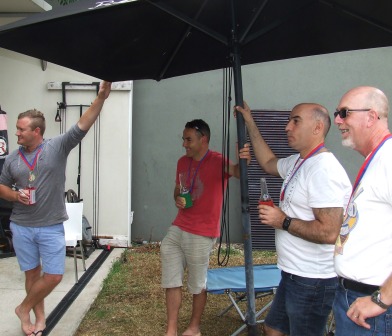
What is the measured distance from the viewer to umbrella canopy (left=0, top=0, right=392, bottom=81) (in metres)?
2.43

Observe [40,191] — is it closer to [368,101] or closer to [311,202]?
[311,202]

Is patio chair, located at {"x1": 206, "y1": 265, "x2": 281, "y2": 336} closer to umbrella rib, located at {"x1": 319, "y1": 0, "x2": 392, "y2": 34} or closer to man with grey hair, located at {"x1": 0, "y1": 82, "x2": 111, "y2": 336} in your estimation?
man with grey hair, located at {"x1": 0, "y1": 82, "x2": 111, "y2": 336}

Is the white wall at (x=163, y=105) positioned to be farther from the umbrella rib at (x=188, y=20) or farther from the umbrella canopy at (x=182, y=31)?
the umbrella rib at (x=188, y=20)

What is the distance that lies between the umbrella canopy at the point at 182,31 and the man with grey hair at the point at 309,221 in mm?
603

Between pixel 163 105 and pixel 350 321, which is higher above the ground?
pixel 163 105

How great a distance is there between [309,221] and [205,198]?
4.23 feet

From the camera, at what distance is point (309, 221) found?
8.30ft

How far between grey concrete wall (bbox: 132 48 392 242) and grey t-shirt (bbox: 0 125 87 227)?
10.3 ft

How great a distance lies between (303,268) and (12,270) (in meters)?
4.15

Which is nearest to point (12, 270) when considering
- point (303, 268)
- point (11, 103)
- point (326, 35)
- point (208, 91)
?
point (11, 103)

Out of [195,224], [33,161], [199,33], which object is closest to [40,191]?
[33,161]

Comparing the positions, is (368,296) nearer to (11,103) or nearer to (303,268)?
(303,268)

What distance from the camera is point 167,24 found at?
2.87 meters

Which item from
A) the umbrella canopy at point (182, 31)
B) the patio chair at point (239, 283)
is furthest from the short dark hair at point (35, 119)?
the patio chair at point (239, 283)
